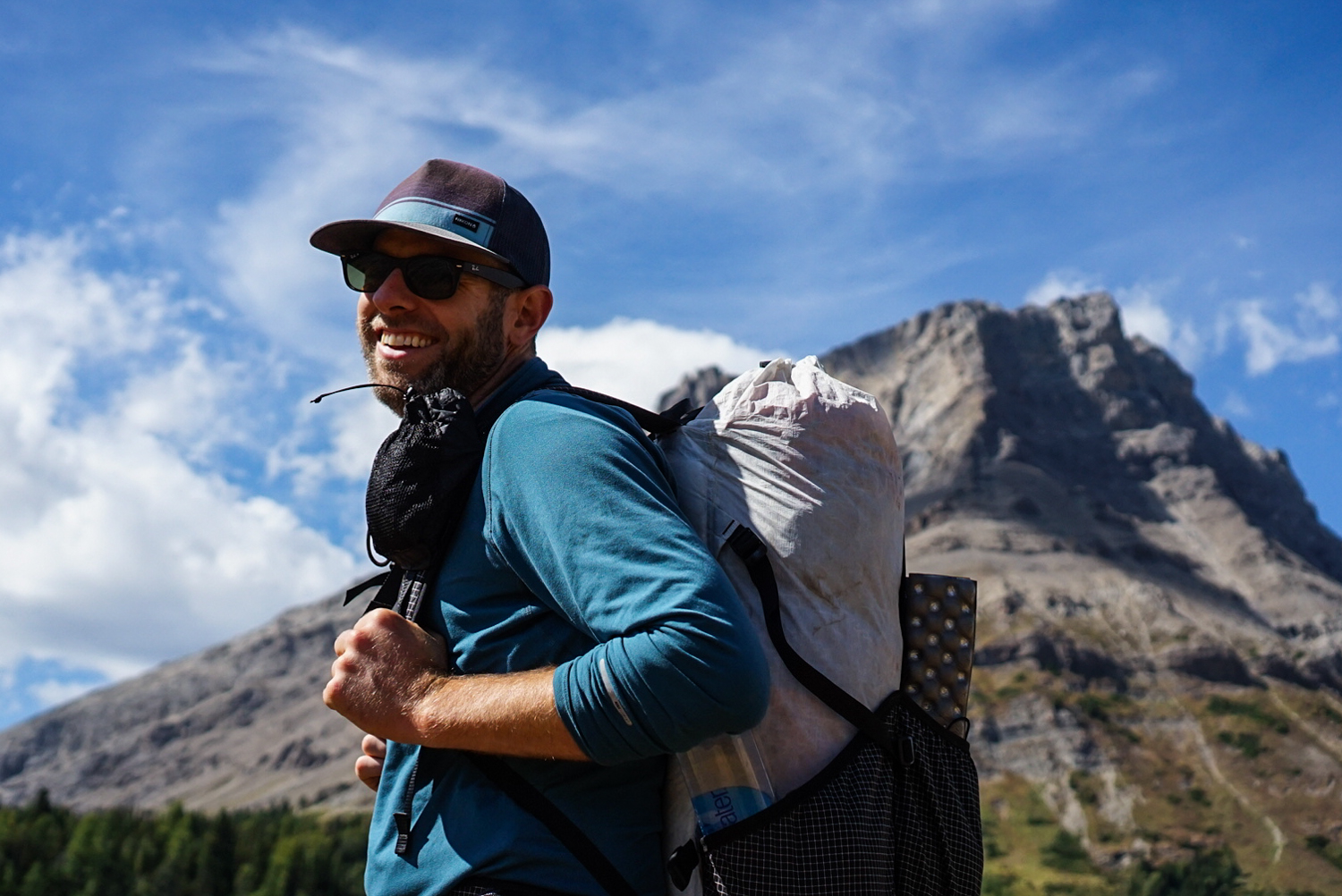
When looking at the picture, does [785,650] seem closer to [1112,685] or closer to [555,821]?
[555,821]

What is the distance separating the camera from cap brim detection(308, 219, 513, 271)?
3352 millimetres

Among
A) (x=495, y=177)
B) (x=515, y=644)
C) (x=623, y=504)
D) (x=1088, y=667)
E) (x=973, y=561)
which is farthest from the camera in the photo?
(x=973, y=561)

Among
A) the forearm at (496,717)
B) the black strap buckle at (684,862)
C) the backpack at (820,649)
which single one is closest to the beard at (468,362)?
the backpack at (820,649)

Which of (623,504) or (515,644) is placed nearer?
(623,504)

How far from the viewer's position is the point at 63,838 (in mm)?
95438

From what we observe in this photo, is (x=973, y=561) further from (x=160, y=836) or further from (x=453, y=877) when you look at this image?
(x=453, y=877)

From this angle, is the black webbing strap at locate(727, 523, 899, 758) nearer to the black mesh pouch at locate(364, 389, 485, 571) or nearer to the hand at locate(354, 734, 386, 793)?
the black mesh pouch at locate(364, 389, 485, 571)

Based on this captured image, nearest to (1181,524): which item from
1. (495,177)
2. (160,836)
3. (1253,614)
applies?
(1253,614)

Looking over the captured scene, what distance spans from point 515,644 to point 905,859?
1.06 metres

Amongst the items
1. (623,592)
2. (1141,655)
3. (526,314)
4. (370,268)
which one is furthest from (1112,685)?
(623,592)

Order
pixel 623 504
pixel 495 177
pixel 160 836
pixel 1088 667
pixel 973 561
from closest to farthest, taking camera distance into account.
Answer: pixel 623 504
pixel 495 177
pixel 160 836
pixel 1088 667
pixel 973 561

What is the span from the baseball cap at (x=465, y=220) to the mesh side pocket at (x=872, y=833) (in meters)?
1.60

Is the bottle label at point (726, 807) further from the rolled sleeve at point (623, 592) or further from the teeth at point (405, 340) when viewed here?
the teeth at point (405, 340)

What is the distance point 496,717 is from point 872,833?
0.90 meters
